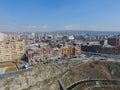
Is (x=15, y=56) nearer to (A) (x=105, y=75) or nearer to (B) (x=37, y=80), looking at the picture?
(B) (x=37, y=80)

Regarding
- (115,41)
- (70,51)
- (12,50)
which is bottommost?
(70,51)

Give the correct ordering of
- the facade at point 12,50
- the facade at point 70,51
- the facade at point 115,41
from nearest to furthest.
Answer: the facade at point 12,50, the facade at point 70,51, the facade at point 115,41

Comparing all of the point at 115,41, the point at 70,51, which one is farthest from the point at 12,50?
the point at 115,41

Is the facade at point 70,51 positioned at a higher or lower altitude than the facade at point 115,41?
lower

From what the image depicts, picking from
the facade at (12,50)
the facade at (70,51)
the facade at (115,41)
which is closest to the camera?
the facade at (12,50)

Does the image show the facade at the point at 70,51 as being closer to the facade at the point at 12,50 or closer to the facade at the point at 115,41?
the facade at the point at 12,50

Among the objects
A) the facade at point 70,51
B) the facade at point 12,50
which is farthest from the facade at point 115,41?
the facade at point 12,50

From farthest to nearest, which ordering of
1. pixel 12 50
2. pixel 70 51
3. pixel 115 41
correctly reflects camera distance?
pixel 115 41 → pixel 70 51 → pixel 12 50

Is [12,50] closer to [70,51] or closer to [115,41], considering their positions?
[70,51]

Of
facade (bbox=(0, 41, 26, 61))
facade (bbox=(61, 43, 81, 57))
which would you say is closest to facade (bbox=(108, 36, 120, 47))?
facade (bbox=(61, 43, 81, 57))
